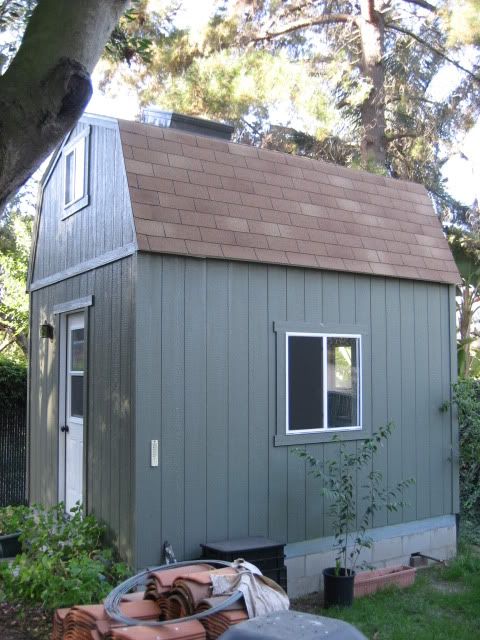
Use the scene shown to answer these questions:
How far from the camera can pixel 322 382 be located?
7.10m

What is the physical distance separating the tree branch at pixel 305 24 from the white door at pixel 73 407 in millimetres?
10219

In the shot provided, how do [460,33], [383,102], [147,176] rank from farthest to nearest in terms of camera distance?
[383,102], [460,33], [147,176]

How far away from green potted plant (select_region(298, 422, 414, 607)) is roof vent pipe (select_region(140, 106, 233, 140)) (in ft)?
11.8

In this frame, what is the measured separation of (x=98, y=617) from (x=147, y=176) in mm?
3703

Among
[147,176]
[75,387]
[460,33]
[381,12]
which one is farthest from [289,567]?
[381,12]

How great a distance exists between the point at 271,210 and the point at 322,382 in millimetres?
1777

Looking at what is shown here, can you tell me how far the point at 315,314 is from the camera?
7164mm

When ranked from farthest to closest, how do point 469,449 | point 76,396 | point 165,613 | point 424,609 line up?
point 469,449
point 76,396
point 424,609
point 165,613

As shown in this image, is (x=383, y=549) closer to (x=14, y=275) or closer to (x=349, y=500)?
(x=349, y=500)

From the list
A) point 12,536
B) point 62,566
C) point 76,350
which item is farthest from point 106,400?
point 12,536

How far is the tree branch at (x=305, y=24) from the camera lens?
15.8 m

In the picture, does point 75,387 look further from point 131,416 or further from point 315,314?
point 315,314

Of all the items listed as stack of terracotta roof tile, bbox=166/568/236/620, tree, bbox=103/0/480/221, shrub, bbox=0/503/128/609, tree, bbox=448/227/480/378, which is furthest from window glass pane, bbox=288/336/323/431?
tree, bbox=103/0/480/221

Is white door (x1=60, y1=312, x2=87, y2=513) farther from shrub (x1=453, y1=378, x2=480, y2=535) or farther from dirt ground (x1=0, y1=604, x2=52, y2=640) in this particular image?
shrub (x1=453, y1=378, x2=480, y2=535)
